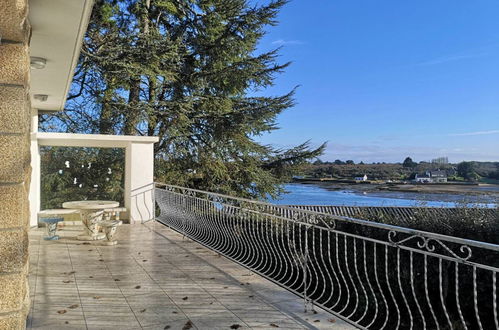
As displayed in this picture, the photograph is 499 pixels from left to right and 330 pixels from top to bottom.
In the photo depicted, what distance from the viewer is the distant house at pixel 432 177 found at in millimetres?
15422

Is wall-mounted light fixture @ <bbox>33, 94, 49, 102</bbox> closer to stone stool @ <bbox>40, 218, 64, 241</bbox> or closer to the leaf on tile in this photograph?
stone stool @ <bbox>40, 218, 64, 241</bbox>

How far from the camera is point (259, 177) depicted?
15.9 m

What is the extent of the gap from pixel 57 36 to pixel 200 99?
1118 cm

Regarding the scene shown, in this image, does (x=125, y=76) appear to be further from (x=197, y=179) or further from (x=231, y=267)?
(x=231, y=267)

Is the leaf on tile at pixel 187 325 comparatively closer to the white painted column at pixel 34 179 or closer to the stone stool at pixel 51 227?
the stone stool at pixel 51 227

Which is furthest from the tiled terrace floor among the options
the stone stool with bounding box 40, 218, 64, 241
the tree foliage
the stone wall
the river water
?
the tree foliage

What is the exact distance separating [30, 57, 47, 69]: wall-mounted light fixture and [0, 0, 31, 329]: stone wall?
3.20 meters

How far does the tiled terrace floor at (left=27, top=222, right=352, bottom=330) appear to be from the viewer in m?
3.58

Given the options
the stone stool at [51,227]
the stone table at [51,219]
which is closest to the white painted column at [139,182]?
the stone table at [51,219]

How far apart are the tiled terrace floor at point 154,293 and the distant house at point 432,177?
38.9ft

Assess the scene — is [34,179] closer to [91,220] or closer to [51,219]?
[51,219]

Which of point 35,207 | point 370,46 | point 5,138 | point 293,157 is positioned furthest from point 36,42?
point 370,46

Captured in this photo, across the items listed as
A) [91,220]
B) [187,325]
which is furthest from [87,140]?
[187,325]

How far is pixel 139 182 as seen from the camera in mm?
9875
